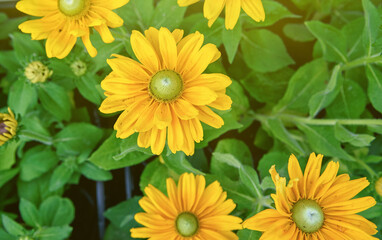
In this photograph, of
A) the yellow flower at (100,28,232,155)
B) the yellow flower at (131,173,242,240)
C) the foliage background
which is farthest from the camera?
the foliage background

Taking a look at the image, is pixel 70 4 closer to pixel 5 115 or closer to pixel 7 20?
pixel 5 115

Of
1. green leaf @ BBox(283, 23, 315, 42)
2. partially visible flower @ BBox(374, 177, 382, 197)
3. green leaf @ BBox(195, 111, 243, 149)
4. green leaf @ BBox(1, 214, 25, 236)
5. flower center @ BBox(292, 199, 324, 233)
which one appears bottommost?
green leaf @ BBox(1, 214, 25, 236)

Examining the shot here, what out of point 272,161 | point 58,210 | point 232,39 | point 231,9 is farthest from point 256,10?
point 58,210

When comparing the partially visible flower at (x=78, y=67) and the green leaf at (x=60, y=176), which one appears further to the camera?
the green leaf at (x=60, y=176)

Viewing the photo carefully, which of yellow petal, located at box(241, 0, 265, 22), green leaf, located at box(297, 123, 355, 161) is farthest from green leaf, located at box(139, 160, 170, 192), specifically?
yellow petal, located at box(241, 0, 265, 22)

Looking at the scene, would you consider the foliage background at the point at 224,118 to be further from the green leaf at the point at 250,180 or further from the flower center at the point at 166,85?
the flower center at the point at 166,85

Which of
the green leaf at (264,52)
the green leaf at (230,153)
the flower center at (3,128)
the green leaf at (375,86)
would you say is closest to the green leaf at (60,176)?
the flower center at (3,128)

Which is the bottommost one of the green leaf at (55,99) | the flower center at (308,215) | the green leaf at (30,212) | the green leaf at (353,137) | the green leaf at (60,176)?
the green leaf at (30,212)

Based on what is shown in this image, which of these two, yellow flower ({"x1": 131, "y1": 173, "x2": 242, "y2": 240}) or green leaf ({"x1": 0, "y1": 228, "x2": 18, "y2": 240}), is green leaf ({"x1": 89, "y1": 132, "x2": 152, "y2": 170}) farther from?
green leaf ({"x1": 0, "y1": 228, "x2": 18, "y2": 240})

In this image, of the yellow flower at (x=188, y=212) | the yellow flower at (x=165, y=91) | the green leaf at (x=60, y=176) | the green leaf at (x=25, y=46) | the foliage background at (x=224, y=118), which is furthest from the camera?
the green leaf at (x=60, y=176)
